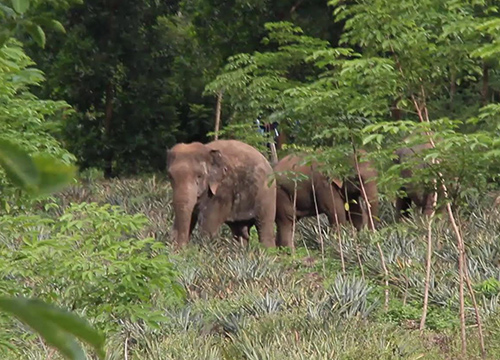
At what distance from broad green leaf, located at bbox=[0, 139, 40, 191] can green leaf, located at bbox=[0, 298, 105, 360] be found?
0.07m

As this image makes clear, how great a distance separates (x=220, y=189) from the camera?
13398mm

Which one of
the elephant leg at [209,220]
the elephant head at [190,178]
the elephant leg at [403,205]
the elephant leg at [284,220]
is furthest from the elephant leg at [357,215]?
the elephant head at [190,178]

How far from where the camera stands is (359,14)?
30.0ft

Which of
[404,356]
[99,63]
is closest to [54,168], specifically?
[404,356]

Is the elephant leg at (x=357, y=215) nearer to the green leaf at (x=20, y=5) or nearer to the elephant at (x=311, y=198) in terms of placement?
the elephant at (x=311, y=198)

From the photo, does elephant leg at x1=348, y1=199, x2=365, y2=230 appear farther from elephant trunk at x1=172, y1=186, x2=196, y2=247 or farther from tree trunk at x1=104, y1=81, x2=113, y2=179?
tree trunk at x1=104, y1=81, x2=113, y2=179

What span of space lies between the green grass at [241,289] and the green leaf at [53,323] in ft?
12.4

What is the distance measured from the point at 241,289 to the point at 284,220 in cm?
419

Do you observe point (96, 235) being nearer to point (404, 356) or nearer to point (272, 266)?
point (404, 356)

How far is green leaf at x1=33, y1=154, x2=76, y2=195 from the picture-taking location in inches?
22.4

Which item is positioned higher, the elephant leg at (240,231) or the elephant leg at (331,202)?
the elephant leg at (331,202)

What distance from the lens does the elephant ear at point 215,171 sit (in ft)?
42.8

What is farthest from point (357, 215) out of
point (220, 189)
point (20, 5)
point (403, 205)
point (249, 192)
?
point (20, 5)

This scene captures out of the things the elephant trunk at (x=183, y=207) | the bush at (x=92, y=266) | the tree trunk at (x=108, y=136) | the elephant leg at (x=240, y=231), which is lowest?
the tree trunk at (x=108, y=136)
